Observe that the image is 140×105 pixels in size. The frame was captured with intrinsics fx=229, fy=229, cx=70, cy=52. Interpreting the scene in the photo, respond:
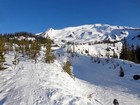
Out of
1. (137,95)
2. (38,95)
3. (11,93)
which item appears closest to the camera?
(38,95)

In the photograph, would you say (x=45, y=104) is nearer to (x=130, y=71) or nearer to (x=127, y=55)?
(x=130, y=71)

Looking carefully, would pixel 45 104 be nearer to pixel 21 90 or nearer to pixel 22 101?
pixel 22 101

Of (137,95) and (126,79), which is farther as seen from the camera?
(126,79)

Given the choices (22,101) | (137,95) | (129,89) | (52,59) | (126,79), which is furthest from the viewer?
(52,59)

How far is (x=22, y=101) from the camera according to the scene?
2228cm

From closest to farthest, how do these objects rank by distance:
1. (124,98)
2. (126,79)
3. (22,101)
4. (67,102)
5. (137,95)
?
(67,102), (22,101), (124,98), (137,95), (126,79)

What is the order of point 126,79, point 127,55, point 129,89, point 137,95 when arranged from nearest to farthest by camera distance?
point 137,95 → point 129,89 → point 126,79 → point 127,55

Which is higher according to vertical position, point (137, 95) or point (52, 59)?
point (52, 59)

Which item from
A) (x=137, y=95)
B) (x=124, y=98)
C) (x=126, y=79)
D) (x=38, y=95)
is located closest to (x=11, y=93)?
(x=38, y=95)

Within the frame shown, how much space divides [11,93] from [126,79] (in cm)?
3768

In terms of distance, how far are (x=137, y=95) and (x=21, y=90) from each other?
21.5 metres

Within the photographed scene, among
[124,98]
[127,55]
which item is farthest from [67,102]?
[127,55]

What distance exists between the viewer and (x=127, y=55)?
108125 millimetres

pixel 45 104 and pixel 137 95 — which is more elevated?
pixel 45 104
